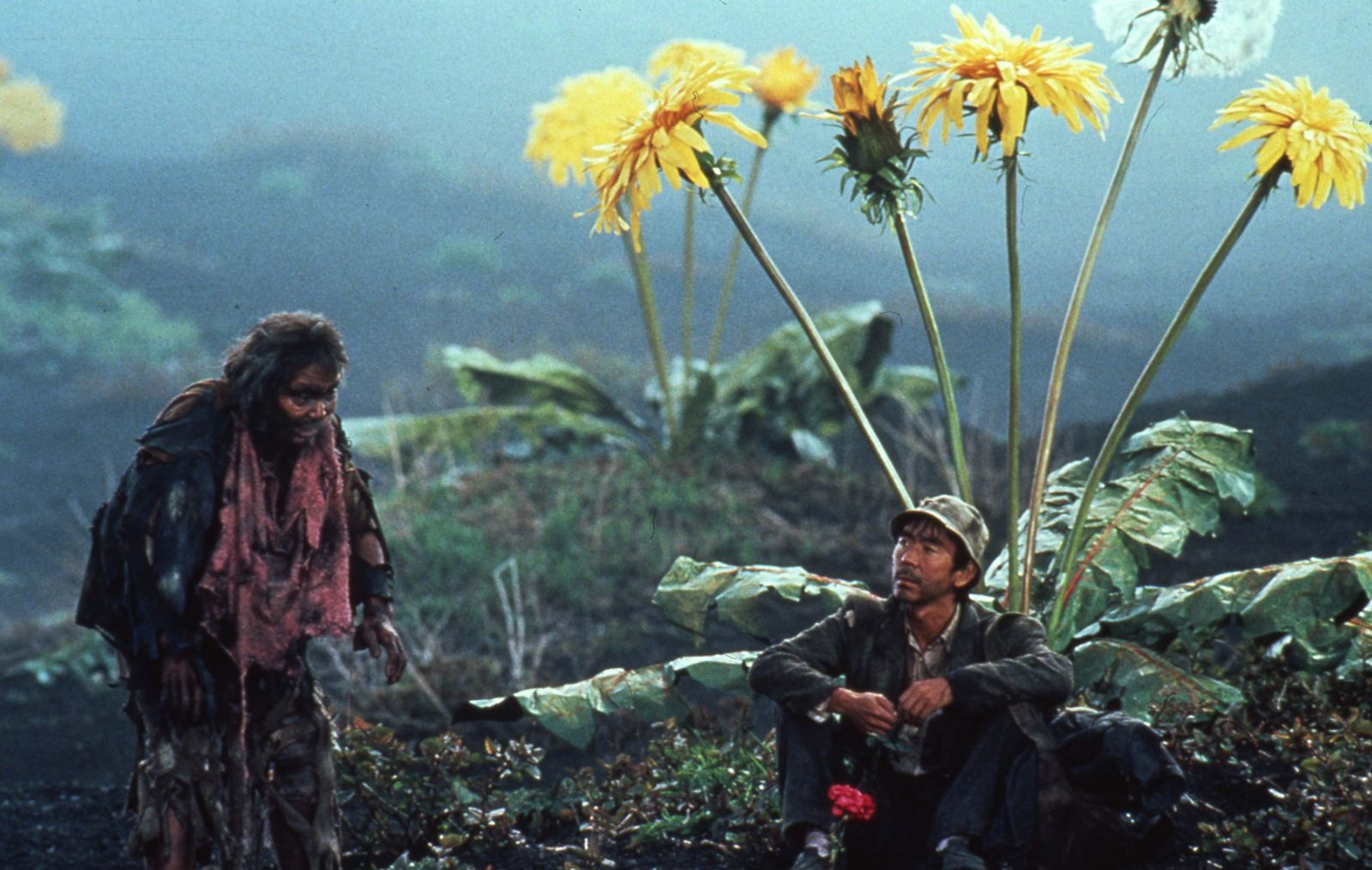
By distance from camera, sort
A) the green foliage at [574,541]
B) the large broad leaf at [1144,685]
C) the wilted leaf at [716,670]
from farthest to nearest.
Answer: the green foliage at [574,541] → the wilted leaf at [716,670] → the large broad leaf at [1144,685]

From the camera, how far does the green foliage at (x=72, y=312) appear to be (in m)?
18.2

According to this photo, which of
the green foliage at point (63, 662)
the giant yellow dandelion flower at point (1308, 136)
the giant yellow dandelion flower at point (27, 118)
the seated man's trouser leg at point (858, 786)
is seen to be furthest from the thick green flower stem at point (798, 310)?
the giant yellow dandelion flower at point (27, 118)

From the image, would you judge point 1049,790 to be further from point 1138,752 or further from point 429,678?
point 429,678

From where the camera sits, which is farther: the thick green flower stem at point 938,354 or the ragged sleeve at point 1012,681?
the thick green flower stem at point 938,354

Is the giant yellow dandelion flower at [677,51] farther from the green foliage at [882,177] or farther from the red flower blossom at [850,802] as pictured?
the red flower blossom at [850,802]

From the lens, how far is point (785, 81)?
811 cm

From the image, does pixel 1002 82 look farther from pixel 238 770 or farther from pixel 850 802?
pixel 238 770

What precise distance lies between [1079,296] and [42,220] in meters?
20.3

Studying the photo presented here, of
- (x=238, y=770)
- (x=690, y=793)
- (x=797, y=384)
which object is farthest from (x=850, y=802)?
(x=797, y=384)

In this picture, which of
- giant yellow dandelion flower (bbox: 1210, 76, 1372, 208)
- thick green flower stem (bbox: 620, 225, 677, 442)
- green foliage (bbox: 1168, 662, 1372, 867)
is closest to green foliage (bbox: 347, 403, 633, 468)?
thick green flower stem (bbox: 620, 225, 677, 442)

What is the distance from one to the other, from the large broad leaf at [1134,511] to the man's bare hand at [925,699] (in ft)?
4.14

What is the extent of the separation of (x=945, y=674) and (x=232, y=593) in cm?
154

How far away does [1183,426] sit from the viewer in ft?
16.1

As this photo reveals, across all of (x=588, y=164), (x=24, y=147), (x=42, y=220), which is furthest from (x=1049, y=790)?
(x=24, y=147)
